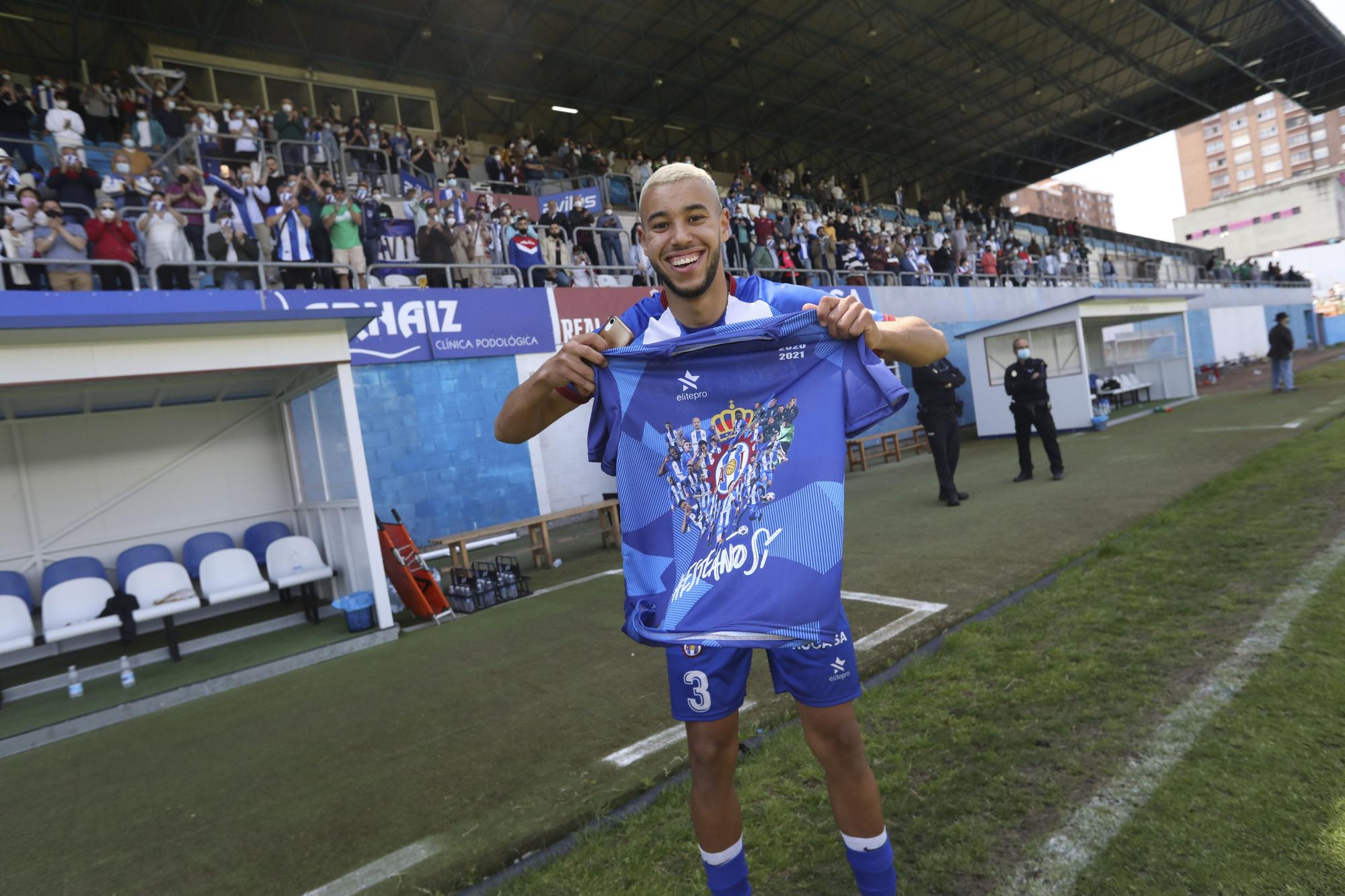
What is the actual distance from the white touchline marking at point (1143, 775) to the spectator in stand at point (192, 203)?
11.1 meters

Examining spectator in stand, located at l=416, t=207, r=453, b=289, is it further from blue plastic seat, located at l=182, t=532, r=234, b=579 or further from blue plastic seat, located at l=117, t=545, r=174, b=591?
blue plastic seat, located at l=117, t=545, r=174, b=591

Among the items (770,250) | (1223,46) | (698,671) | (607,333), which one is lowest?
(698,671)

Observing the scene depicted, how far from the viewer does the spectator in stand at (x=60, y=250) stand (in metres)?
8.47

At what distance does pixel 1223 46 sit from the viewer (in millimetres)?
29234

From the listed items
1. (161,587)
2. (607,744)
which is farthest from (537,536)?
(607,744)

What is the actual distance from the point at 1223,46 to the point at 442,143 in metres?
30.3

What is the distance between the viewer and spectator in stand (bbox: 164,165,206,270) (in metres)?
9.93

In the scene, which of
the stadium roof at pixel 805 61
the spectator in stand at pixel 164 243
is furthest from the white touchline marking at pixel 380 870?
the stadium roof at pixel 805 61

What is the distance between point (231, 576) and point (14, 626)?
1.63 metres

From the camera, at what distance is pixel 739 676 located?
6.91 ft

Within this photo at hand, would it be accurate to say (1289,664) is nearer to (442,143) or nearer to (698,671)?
(698,671)

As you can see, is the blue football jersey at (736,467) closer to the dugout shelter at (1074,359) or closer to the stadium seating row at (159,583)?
the stadium seating row at (159,583)

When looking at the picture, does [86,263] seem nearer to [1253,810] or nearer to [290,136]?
[290,136]

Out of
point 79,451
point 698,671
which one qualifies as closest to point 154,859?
point 698,671
